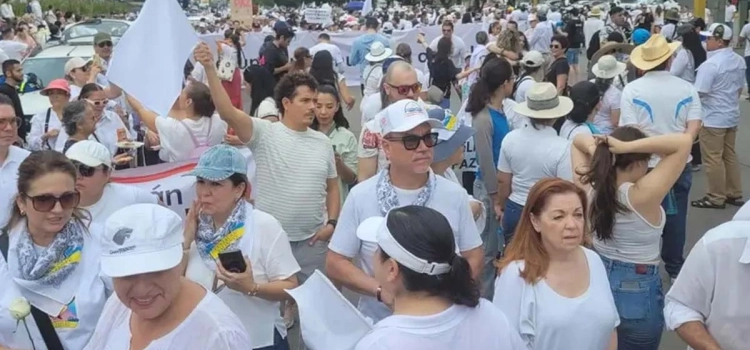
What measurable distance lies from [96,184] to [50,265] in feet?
2.82

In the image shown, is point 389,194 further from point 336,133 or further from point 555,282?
point 336,133

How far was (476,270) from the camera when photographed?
3.66 metres

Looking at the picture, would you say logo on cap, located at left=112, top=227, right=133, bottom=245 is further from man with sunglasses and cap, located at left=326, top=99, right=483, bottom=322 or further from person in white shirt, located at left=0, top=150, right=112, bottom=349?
man with sunglasses and cap, located at left=326, top=99, right=483, bottom=322

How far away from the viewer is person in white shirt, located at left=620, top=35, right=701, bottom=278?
6.57 m

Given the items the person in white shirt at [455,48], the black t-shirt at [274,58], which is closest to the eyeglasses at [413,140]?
the black t-shirt at [274,58]

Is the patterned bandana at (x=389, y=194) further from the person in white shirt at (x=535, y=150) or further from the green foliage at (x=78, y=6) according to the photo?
the green foliage at (x=78, y=6)

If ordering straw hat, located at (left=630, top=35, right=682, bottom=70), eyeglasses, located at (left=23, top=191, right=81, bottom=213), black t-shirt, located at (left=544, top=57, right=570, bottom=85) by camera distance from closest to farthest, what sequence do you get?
1. eyeglasses, located at (left=23, top=191, right=81, bottom=213)
2. straw hat, located at (left=630, top=35, right=682, bottom=70)
3. black t-shirt, located at (left=544, top=57, right=570, bottom=85)

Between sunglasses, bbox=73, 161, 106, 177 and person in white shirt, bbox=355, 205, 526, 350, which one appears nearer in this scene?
person in white shirt, bbox=355, 205, 526, 350

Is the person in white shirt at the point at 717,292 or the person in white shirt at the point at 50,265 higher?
the person in white shirt at the point at 717,292

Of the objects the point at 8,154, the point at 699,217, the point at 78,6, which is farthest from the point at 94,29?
the point at 78,6

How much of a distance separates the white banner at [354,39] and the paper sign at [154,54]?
1198 cm

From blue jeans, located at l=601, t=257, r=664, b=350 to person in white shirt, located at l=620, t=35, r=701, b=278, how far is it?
8.86 ft

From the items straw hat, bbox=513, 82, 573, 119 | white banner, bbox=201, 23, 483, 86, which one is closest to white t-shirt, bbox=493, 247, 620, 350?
straw hat, bbox=513, 82, 573, 119

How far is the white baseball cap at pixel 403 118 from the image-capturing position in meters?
3.54
